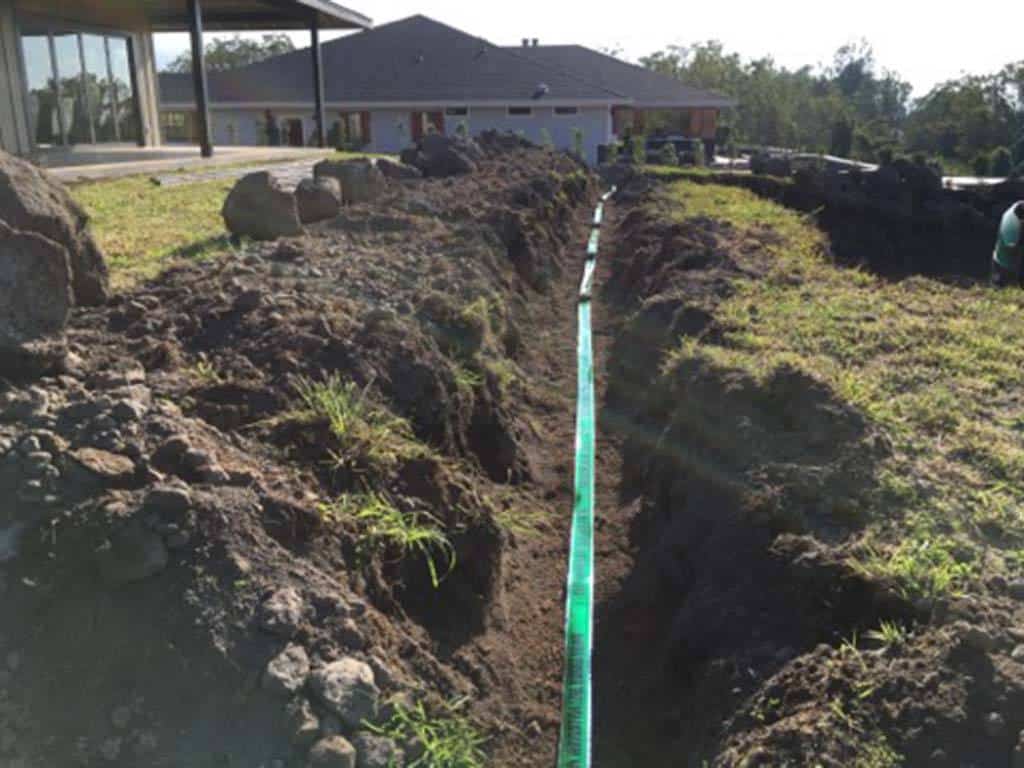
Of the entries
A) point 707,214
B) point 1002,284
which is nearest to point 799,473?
point 1002,284

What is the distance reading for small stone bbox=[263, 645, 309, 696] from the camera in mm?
2568

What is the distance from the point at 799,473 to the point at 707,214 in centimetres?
887

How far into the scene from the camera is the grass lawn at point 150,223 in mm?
6430

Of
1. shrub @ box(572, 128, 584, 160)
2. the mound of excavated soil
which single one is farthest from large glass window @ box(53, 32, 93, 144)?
shrub @ box(572, 128, 584, 160)

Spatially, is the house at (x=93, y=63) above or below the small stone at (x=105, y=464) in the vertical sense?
above

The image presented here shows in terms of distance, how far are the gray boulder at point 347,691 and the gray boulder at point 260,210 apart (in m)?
5.40

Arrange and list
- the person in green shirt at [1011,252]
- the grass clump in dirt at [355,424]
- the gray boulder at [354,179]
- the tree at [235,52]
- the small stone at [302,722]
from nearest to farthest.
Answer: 1. the small stone at [302,722]
2. the grass clump in dirt at [355,424]
3. the gray boulder at [354,179]
4. the person in green shirt at [1011,252]
5. the tree at [235,52]

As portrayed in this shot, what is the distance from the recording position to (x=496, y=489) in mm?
5176

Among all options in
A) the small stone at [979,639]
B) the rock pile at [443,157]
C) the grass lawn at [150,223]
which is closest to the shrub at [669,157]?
the rock pile at [443,157]

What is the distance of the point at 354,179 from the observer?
32.2ft

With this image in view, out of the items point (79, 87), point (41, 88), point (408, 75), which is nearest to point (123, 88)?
point (79, 87)

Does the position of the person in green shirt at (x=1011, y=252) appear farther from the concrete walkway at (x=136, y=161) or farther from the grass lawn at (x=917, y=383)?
the concrete walkway at (x=136, y=161)

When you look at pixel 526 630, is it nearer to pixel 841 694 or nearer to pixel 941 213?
pixel 841 694

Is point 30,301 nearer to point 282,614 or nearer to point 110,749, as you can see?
point 282,614
